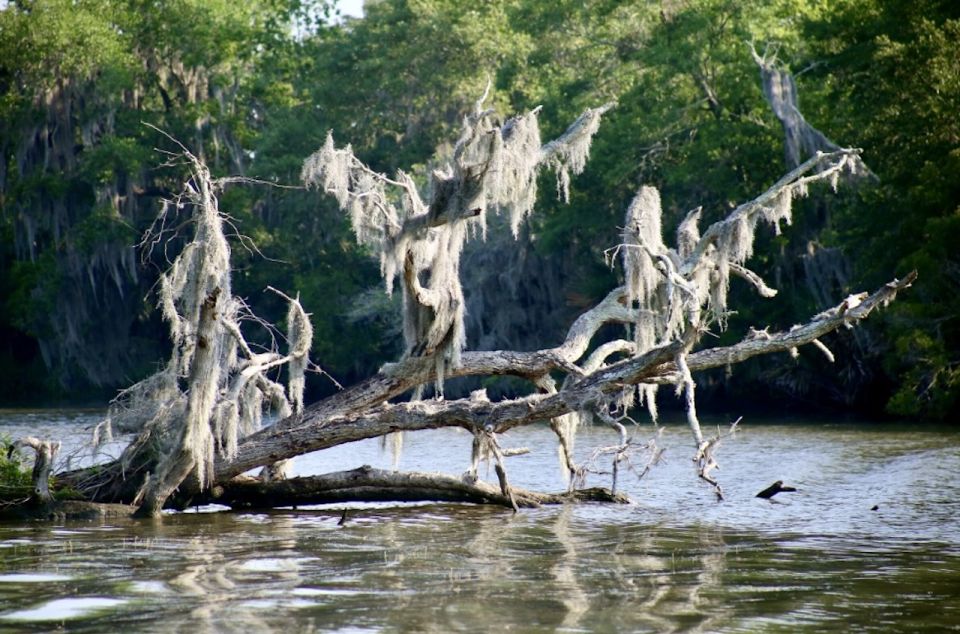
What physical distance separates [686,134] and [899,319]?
38.3ft

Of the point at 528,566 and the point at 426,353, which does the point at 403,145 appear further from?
the point at 528,566

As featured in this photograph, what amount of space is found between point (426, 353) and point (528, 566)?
12.6ft

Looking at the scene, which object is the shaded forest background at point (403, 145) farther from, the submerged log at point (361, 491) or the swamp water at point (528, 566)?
the submerged log at point (361, 491)

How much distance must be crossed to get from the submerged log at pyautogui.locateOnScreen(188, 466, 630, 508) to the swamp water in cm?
19

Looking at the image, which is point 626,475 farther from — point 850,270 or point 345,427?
point 850,270

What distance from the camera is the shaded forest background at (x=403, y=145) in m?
31.9

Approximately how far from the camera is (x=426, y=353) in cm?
1480

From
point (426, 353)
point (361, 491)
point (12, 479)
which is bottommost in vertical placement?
point (361, 491)

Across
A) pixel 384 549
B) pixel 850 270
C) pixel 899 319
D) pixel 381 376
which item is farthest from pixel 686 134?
pixel 384 549

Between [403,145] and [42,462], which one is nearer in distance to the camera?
[42,462]

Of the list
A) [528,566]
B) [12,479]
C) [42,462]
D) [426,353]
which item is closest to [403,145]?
[426,353]

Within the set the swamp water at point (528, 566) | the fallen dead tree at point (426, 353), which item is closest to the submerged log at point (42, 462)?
the swamp water at point (528, 566)

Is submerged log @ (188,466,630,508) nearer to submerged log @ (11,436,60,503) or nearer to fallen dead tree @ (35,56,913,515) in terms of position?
fallen dead tree @ (35,56,913,515)

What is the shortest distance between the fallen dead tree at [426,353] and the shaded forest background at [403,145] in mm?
14202
